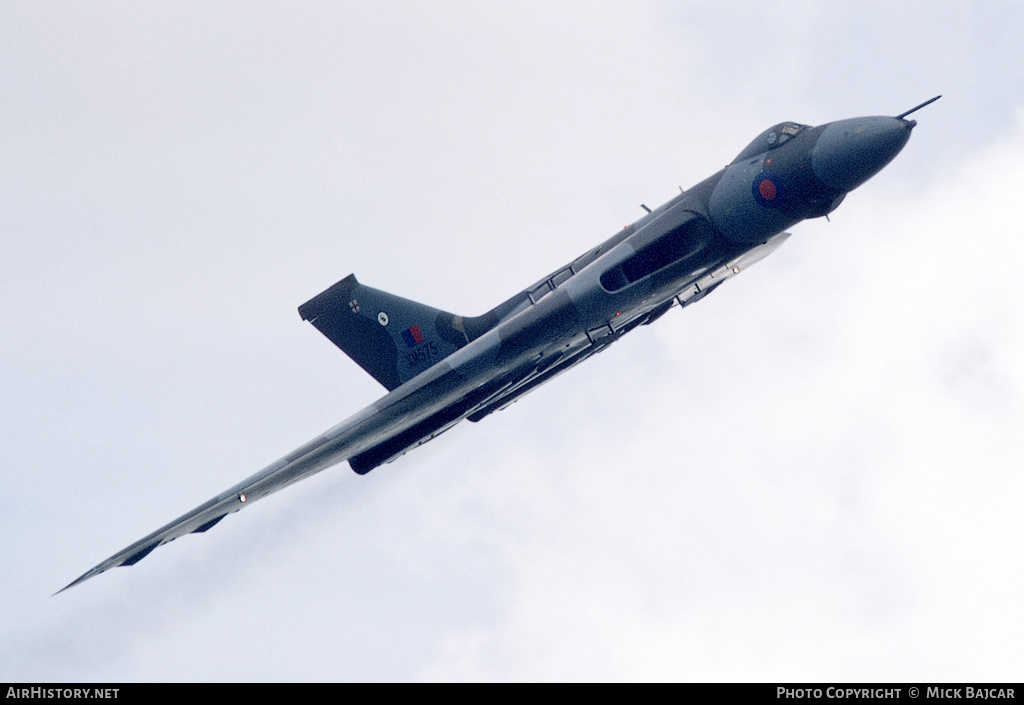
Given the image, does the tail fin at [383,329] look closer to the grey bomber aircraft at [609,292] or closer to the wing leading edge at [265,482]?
the grey bomber aircraft at [609,292]

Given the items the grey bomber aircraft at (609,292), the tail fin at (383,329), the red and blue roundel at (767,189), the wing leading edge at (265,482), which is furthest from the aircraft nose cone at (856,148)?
the wing leading edge at (265,482)

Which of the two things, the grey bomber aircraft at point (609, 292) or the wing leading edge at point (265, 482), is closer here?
the grey bomber aircraft at point (609, 292)

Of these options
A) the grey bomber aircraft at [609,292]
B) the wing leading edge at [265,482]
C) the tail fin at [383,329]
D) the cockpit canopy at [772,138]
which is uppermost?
the tail fin at [383,329]

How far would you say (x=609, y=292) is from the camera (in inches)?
1171

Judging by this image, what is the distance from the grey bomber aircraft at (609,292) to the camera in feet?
93.6

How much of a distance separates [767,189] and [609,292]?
4.50 m

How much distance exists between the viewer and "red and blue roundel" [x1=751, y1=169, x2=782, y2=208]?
29.0m

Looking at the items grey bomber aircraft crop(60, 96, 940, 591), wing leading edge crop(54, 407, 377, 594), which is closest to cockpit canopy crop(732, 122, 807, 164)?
grey bomber aircraft crop(60, 96, 940, 591)

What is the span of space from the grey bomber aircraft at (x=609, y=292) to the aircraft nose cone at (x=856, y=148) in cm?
2

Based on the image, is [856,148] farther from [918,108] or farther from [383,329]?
[383,329]

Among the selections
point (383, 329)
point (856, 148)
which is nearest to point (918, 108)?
point (856, 148)
